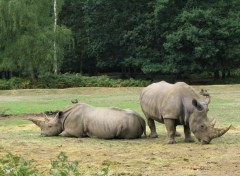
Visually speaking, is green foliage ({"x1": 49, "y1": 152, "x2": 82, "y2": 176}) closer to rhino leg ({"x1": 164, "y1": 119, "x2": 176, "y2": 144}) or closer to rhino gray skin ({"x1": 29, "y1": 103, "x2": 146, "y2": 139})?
rhino leg ({"x1": 164, "y1": 119, "x2": 176, "y2": 144})

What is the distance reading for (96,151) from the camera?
38.7 ft

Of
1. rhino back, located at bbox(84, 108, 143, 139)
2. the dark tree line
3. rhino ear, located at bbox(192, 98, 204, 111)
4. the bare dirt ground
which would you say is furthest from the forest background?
rhino ear, located at bbox(192, 98, 204, 111)

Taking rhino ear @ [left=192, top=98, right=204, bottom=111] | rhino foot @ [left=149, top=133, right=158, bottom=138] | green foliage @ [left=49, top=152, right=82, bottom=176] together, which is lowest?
rhino foot @ [left=149, top=133, right=158, bottom=138]

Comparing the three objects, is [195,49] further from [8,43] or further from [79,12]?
[79,12]

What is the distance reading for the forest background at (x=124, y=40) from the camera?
4462cm

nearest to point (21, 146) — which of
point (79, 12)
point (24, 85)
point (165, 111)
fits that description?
point (165, 111)

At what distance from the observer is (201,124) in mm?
12734

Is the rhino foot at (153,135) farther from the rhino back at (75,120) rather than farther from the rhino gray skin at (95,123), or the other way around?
the rhino back at (75,120)

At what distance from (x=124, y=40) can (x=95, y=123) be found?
1606 inches

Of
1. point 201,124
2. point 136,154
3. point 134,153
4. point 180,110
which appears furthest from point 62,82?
point 136,154

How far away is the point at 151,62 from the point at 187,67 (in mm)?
4446

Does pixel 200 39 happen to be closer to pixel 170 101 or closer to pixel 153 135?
pixel 153 135

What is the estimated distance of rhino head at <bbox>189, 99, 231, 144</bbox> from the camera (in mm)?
12570

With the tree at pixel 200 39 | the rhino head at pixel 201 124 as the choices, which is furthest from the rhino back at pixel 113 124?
the tree at pixel 200 39
